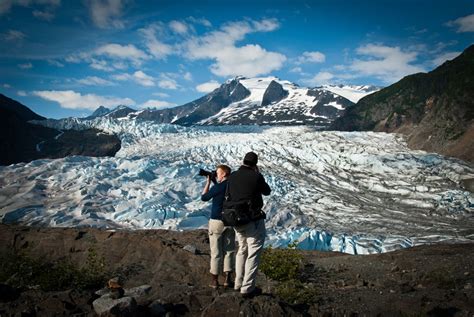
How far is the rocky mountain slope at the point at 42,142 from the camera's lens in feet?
149

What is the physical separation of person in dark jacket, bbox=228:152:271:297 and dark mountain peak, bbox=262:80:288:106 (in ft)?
491

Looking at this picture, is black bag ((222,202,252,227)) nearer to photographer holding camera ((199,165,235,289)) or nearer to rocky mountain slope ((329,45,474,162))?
photographer holding camera ((199,165,235,289))

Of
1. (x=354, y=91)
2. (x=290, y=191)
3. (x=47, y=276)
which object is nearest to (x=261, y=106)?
(x=354, y=91)

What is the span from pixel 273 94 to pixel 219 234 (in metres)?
154

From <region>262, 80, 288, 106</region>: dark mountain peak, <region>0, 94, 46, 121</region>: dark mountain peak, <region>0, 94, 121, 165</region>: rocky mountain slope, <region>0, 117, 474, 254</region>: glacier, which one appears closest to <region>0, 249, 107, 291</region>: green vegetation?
<region>0, 117, 474, 254</region>: glacier

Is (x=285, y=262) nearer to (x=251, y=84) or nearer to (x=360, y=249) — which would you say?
(x=360, y=249)

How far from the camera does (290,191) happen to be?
29.5m

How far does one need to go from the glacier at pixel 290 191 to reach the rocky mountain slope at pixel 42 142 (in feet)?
26.6

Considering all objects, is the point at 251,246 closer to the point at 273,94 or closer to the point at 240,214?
the point at 240,214

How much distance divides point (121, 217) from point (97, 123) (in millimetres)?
33226

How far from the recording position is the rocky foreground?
14.6 ft

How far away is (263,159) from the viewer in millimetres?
37844

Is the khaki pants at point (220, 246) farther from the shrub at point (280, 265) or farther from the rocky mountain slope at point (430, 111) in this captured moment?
the rocky mountain slope at point (430, 111)

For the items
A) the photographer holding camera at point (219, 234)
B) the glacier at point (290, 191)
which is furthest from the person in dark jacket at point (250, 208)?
the glacier at point (290, 191)
